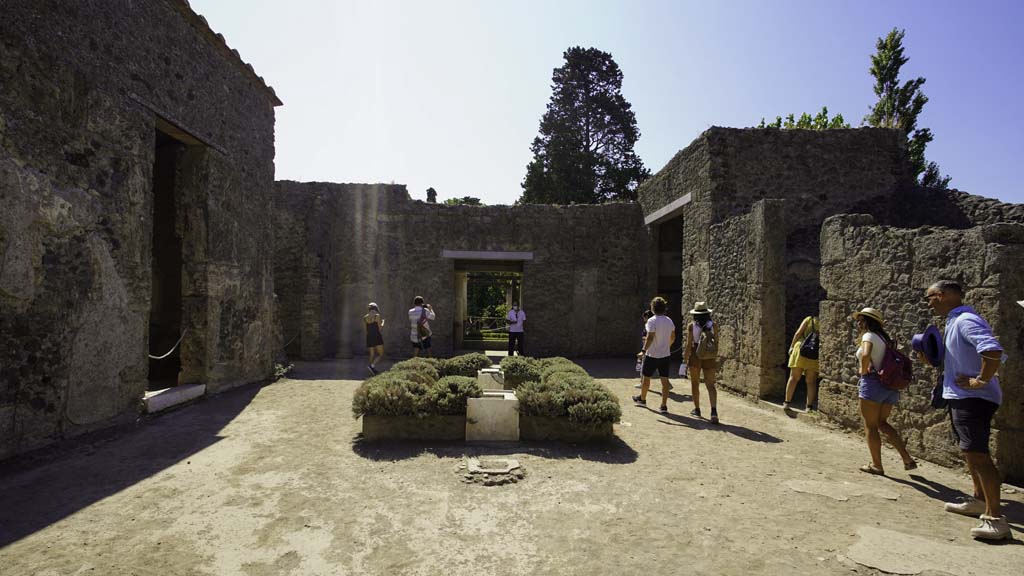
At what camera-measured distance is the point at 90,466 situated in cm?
462

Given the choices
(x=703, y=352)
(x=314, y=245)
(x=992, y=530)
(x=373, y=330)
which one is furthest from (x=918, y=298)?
(x=314, y=245)

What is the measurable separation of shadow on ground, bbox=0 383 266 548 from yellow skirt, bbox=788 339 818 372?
722 cm

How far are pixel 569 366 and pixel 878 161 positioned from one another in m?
7.46

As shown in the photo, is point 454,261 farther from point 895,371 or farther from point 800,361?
point 895,371

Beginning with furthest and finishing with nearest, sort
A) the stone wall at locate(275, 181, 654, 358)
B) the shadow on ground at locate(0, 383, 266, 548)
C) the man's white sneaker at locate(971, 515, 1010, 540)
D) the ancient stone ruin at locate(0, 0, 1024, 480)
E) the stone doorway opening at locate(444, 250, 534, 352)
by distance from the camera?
the stone doorway opening at locate(444, 250, 534, 352) < the stone wall at locate(275, 181, 654, 358) < the ancient stone ruin at locate(0, 0, 1024, 480) < the shadow on ground at locate(0, 383, 266, 548) < the man's white sneaker at locate(971, 515, 1010, 540)

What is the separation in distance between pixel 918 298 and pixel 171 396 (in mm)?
8728

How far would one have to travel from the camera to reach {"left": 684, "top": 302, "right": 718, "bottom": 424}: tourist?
22.0 feet

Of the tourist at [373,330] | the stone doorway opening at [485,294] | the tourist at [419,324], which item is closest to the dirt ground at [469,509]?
the tourist at [373,330]

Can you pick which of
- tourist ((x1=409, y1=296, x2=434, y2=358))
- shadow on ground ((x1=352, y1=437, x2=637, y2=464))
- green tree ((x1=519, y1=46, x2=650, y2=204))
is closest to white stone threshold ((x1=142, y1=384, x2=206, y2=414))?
shadow on ground ((x1=352, y1=437, x2=637, y2=464))

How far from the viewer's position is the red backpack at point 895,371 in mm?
4566

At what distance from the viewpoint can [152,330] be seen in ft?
30.0

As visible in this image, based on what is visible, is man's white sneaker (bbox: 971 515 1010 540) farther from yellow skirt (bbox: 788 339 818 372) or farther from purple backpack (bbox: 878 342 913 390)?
yellow skirt (bbox: 788 339 818 372)

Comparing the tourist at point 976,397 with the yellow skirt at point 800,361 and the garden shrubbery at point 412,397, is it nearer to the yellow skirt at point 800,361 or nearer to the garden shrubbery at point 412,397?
the yellow skirt at point 800,361

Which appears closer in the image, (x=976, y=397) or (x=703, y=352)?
(x=976, y=397)
